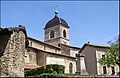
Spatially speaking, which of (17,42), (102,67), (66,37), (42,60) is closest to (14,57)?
(17,42)

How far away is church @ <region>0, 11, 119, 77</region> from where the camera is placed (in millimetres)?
11531

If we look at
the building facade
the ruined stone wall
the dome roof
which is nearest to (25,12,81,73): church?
the dome roof

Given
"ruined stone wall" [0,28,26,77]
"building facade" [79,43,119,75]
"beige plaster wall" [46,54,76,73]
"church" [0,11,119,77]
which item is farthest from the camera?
"building facade" [79,43,119,75]

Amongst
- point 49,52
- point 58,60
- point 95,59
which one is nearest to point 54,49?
point 58,60

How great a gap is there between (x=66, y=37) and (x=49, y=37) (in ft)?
16.7

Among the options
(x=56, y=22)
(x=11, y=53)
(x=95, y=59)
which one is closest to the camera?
(x=11, y=53)

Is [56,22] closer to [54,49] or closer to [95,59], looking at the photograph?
[54,49]

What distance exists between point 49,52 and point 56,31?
88.4 ft

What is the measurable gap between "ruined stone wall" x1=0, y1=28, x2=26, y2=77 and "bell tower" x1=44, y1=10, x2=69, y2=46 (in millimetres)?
46707

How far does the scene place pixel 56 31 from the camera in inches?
2410

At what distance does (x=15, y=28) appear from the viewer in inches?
477

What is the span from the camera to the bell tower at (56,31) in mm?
Answer: 60156

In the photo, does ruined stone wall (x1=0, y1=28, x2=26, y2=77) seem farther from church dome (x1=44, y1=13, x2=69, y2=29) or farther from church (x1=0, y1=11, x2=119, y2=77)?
church dome (x1=44, y1=13, x2=69, y2=29)

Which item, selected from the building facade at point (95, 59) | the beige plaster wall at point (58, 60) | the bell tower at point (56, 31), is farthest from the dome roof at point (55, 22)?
the beige plaster wall at point (58, 60)
